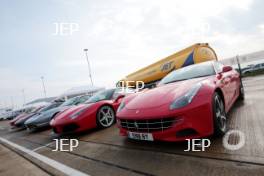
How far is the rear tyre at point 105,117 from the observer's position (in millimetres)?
5824

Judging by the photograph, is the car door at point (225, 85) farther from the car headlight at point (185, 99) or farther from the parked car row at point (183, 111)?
the car headlight at point (185, 99)

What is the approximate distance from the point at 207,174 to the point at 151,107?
125 cm

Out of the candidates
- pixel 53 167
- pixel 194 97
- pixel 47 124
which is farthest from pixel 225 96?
pixel 47 124

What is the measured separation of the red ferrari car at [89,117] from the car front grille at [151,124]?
245 cm

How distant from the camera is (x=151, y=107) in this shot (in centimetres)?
326

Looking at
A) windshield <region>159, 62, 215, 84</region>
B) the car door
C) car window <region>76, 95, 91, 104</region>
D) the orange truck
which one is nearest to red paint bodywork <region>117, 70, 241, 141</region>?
the car door

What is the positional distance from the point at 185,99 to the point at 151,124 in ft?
1.95

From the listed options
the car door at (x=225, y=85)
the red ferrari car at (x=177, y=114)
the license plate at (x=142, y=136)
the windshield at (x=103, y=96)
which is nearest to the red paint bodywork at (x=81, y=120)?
the windshield at (x=103, y=96)

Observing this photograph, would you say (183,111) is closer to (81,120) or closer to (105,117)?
(81,120)

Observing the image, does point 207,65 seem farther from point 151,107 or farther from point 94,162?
point 94,162

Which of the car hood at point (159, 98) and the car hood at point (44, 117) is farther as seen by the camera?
the car hood at point (44, 117)

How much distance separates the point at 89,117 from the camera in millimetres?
5637

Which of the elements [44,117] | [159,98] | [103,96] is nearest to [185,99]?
[159,98]

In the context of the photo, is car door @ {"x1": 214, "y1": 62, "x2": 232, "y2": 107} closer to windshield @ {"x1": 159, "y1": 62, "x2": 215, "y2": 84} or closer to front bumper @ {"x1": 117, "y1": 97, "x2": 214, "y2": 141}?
windshield @ {"x1": 159, "y1": 62, "x2": 215, "y2": 84}
